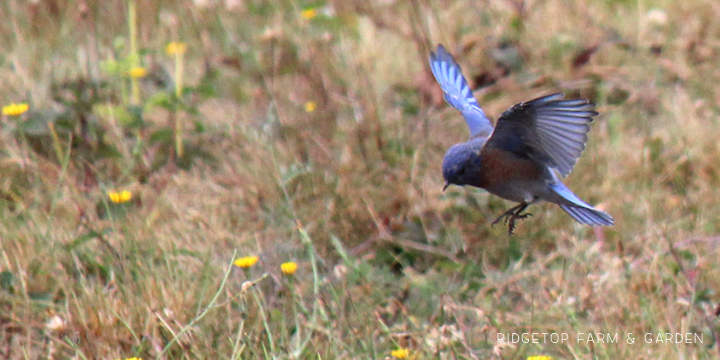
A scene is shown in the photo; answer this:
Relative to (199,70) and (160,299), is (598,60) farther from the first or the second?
(160,299)

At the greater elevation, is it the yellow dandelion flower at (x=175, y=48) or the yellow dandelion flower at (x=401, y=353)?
the yellow dandelion flower at (x=175, y=48)

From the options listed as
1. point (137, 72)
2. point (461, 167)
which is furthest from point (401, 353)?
point (137, 72)

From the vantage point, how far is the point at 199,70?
473 cm

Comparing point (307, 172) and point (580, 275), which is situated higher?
point (307, 172)

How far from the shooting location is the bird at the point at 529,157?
2545 mm

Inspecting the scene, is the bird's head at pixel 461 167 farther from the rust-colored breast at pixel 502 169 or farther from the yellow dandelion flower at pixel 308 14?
the yellow dandelion flower at pixel 308 14

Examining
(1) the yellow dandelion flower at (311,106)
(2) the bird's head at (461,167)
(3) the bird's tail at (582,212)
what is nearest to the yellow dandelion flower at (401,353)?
(2) the bird's head at (461,167)

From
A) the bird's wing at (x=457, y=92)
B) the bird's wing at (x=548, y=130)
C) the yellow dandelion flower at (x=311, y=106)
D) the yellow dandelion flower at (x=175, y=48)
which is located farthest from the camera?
the yellow dandelion flower at (x=175, y=48)

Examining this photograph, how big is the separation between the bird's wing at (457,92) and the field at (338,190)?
391 mm

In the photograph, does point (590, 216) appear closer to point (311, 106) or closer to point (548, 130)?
point (548, 130)

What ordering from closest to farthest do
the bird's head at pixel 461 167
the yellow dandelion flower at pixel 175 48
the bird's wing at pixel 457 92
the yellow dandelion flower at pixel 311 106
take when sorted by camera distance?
the bird's head at pixel 461 167 < the bird's wing at pixel 457 92 < the yellow dandelion flower at pixel 311 106 < the yellow dandelion flower at pixel 175 48

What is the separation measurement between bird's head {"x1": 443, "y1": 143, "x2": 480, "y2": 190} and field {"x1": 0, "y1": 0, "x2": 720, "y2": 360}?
1.08 ft

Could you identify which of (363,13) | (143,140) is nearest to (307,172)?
(143,140)

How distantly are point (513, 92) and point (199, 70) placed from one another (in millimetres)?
1607
